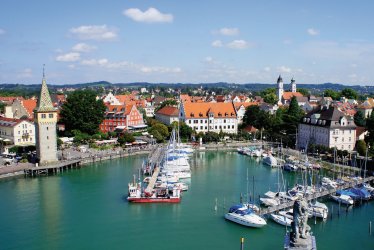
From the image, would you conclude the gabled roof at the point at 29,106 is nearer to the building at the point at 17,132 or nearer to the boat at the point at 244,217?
the building at the point at 17,132

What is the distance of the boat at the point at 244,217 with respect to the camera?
981 inches

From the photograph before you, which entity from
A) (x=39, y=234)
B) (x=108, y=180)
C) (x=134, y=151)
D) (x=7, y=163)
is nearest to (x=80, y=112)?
(x=134, y=151)

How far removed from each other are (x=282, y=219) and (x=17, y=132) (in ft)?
117

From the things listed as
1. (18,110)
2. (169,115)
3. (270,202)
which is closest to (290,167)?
(270,202)

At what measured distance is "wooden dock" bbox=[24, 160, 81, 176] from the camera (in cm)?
3969

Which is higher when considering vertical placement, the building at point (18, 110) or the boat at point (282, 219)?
the building at point (18, 110)

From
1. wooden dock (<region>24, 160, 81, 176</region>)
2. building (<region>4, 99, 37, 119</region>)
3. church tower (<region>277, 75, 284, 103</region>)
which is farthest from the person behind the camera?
church tower (<region>277, 75, 284, 103</region>)

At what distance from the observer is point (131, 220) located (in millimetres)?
26781

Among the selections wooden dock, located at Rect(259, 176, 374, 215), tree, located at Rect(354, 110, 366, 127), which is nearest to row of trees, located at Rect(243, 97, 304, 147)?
tree, located at Rect(354, 110, 366, 127)

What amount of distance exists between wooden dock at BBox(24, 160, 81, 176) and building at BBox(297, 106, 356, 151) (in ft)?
82.9

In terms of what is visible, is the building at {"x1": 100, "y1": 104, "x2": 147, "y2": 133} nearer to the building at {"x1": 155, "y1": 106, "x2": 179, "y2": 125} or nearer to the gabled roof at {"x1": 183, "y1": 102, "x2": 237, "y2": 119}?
the building at {"x1": 155, "y1": 106, "x2": 179, "y2": 125}

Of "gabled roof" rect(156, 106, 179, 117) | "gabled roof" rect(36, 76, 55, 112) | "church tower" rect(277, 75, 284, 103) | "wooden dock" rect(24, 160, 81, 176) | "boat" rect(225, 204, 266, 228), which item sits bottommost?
"boat" rect(225, 204, 266, 228)

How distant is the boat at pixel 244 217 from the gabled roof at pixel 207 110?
35.2 metres

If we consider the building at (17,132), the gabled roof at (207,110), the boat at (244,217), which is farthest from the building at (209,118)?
the boat at (244,217)
